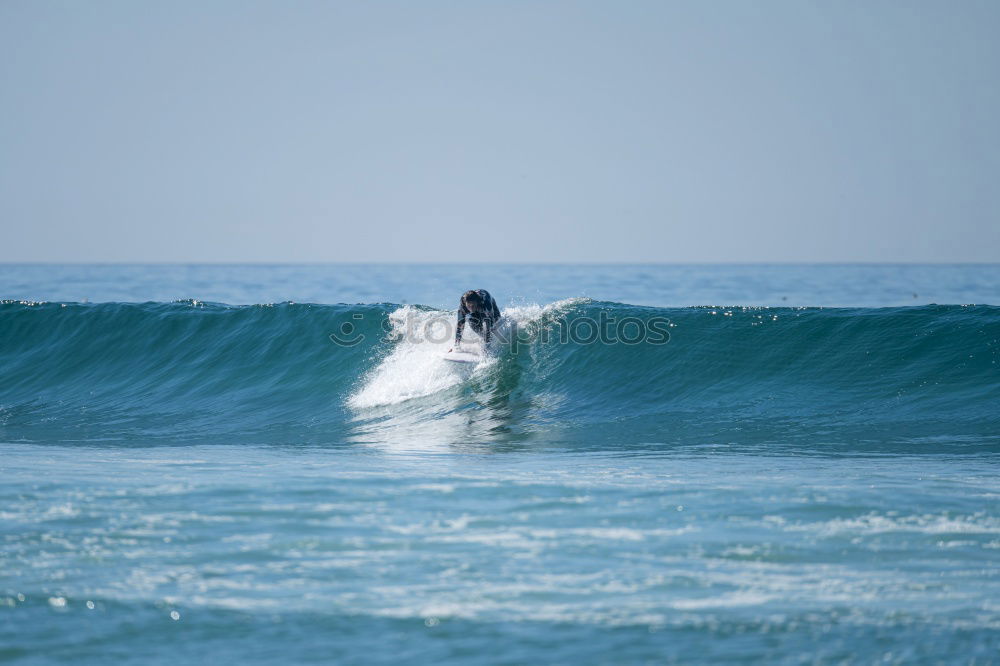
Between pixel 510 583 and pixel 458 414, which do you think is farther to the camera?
pixel 458 414

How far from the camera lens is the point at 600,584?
5.79 meters

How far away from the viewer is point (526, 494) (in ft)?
26.3

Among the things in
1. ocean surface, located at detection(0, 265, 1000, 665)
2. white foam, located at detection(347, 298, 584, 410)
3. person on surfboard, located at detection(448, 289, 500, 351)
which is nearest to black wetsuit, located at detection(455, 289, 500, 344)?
person on surfboard, located at detection(448, 289, 500, 351)

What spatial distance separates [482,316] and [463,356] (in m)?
0.72

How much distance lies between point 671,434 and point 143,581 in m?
8.08

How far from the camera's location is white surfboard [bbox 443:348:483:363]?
15.8 m

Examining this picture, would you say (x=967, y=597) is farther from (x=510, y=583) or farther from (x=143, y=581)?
(x=143, y=581)

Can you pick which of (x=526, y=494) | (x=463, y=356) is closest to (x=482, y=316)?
(x=463, y=356)

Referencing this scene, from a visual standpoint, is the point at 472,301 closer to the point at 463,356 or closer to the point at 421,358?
the point at 463,356

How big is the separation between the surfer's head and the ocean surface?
0.90 metres

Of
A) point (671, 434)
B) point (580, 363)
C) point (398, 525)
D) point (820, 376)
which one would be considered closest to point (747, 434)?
point (671, 434)

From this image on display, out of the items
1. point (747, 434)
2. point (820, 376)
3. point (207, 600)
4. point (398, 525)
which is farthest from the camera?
point (820, 376)

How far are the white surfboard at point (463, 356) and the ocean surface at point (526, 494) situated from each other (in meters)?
0.17

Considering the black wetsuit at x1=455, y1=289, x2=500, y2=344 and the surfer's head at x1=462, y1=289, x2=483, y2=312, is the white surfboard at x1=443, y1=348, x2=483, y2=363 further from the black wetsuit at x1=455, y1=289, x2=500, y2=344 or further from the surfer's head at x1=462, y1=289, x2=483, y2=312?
the surfer's head at x1=462, y1=289, x2=483, y2=312
